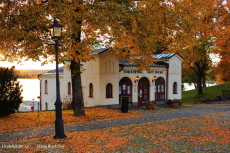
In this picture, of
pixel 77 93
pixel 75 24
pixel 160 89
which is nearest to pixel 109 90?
pixel 77 93

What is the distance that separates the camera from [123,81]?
21.2 metres

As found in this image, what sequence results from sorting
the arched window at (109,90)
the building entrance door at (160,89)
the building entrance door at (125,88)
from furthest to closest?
the building entrance door at (160,89) < the building entrance door at (125,88) < the arched window at (109,90)

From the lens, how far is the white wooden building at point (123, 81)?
64.9 ft

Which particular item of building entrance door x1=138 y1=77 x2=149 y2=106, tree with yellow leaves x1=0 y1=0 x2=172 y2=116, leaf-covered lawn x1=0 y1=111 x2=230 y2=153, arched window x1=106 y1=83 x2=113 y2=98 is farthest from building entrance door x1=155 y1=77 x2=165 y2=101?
leaf-covered lawn x1=0 y1=111 x2=230 y2=153

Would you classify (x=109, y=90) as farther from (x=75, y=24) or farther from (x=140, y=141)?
(x=140, y=141)

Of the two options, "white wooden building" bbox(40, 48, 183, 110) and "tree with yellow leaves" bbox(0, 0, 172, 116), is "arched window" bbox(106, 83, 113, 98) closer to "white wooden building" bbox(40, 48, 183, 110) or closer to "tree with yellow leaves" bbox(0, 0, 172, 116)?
"white wooden building" bbox(40, 48, 183, 110)

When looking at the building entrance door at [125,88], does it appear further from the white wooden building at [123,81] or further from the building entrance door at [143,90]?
the building entrance door at [143,90]

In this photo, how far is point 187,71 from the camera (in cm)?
4194

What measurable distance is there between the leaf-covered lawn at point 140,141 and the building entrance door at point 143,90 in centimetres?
1087

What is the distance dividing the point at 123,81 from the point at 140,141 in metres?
12.4

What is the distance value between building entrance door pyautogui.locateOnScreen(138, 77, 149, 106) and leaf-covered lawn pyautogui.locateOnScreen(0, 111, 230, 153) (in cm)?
1087

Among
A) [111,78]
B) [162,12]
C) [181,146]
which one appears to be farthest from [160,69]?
[181,146]

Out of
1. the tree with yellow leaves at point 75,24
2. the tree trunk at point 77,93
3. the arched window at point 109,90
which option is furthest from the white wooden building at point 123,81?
the tree with yellow leaves at point 75,24

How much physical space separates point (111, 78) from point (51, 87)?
43.7ft
